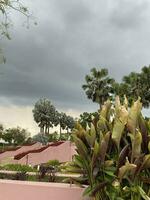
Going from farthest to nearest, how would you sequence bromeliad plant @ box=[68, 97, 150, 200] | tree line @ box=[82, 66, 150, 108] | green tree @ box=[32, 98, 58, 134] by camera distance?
green tree @ box=[32, 98, 58, 134] → tree line @ box=[82, 66, 150, 108] → bromeliad plant @ box=[68, 97, 150, 200]

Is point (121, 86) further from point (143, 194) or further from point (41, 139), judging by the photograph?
point (143, 194)

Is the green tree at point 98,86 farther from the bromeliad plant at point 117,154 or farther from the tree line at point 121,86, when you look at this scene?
the bromeliad plant at point 117,154

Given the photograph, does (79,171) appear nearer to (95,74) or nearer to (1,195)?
(1,195)

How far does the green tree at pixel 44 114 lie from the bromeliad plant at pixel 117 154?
62.3 metres

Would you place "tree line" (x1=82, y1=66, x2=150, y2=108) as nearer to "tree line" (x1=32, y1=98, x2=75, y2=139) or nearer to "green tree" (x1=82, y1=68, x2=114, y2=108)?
"green tree" (x1=82, y1=68, x2=114, y2=108)

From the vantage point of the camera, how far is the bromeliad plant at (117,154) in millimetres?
6632

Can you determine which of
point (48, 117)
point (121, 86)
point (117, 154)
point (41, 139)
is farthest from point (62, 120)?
point (117, 154)

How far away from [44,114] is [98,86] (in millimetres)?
19219

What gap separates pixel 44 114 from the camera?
2729 inches

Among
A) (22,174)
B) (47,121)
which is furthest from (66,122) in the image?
(22,174)

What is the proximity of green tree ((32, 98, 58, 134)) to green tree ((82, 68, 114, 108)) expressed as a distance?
56.6 ft

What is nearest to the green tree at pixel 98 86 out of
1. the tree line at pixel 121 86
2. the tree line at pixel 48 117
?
the tree line at pixel 121 86

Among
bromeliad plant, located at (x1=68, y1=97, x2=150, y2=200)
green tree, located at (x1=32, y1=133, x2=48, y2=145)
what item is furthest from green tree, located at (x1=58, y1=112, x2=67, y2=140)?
bromeliad plant, located at (x1=68, y1=97, x2=150, y2=200)

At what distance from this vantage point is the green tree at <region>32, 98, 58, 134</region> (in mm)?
69400
